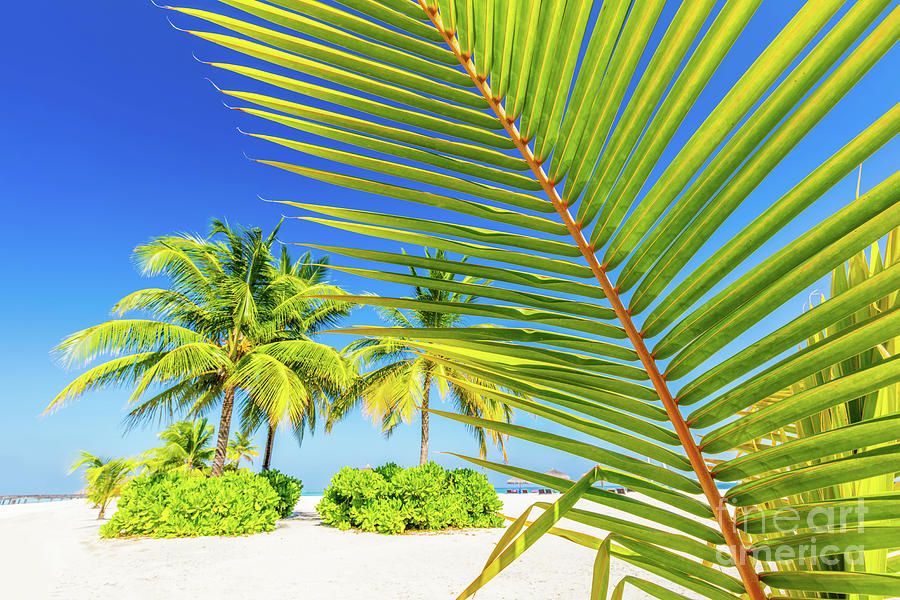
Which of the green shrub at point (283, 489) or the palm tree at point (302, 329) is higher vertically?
the palm tree at point (302, 329)

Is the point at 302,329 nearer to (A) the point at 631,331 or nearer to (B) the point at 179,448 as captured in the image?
(B) the point at 179,448

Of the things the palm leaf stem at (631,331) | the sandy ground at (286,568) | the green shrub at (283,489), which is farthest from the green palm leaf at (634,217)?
the green shrub at (283,489)

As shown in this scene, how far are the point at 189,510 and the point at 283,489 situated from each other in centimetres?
365

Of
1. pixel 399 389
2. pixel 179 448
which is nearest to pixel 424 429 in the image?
pixel 399 389

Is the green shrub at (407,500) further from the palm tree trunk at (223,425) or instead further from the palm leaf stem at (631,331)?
the palm leaf stem at (631,331)

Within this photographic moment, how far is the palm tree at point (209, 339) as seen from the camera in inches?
415

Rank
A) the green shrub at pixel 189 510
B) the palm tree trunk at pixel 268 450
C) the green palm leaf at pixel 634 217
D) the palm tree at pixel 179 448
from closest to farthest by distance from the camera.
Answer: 1. the green palm leaf at pixel 634 217
2. the green shrub at pixel 189 510
3. the palm tree trunk at pixel 268 450
4. the palm tree at pixel 179 448

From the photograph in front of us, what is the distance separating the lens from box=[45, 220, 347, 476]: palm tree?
10.5 metres

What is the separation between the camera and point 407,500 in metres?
10.8

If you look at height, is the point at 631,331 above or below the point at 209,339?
below

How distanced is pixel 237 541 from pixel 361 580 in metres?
4.50

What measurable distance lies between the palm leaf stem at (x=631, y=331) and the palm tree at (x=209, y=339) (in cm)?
1033

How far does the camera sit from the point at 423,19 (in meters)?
0.63

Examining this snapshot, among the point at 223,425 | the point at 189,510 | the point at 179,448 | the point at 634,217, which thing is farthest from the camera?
the point at 179,448
